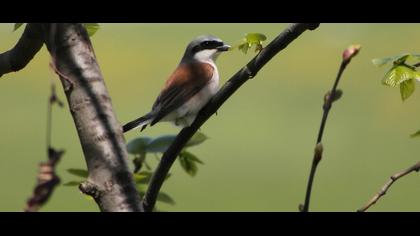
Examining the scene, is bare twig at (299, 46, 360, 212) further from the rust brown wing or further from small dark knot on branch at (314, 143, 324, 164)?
the rust brown wing

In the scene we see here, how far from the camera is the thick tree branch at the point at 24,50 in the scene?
54.1 inches

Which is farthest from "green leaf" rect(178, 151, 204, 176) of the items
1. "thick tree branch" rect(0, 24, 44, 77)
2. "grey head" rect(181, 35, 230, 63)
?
"grey head" rect(181, 35, 230, 63)

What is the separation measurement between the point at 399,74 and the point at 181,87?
6.92 feet

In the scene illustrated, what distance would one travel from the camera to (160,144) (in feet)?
5.42

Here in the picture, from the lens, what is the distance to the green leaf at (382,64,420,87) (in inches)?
49.4

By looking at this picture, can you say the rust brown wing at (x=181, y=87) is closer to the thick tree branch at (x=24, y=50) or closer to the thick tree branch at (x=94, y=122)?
the thick tree branch at (x=24, y=50)

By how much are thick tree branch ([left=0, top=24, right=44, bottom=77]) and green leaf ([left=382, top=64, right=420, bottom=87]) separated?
0.77 metres

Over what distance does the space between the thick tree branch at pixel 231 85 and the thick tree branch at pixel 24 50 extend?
415mm

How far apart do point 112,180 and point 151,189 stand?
Answer: 16 centimetres

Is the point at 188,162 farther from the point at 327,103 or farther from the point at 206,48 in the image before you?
the point at 206,48

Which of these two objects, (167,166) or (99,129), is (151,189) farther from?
(99,129)

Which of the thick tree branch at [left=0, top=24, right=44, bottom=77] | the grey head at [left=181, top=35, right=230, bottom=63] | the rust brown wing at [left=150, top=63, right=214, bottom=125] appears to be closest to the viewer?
the thick tree branch at [left=0, top=24, right=44, bottom=77]
